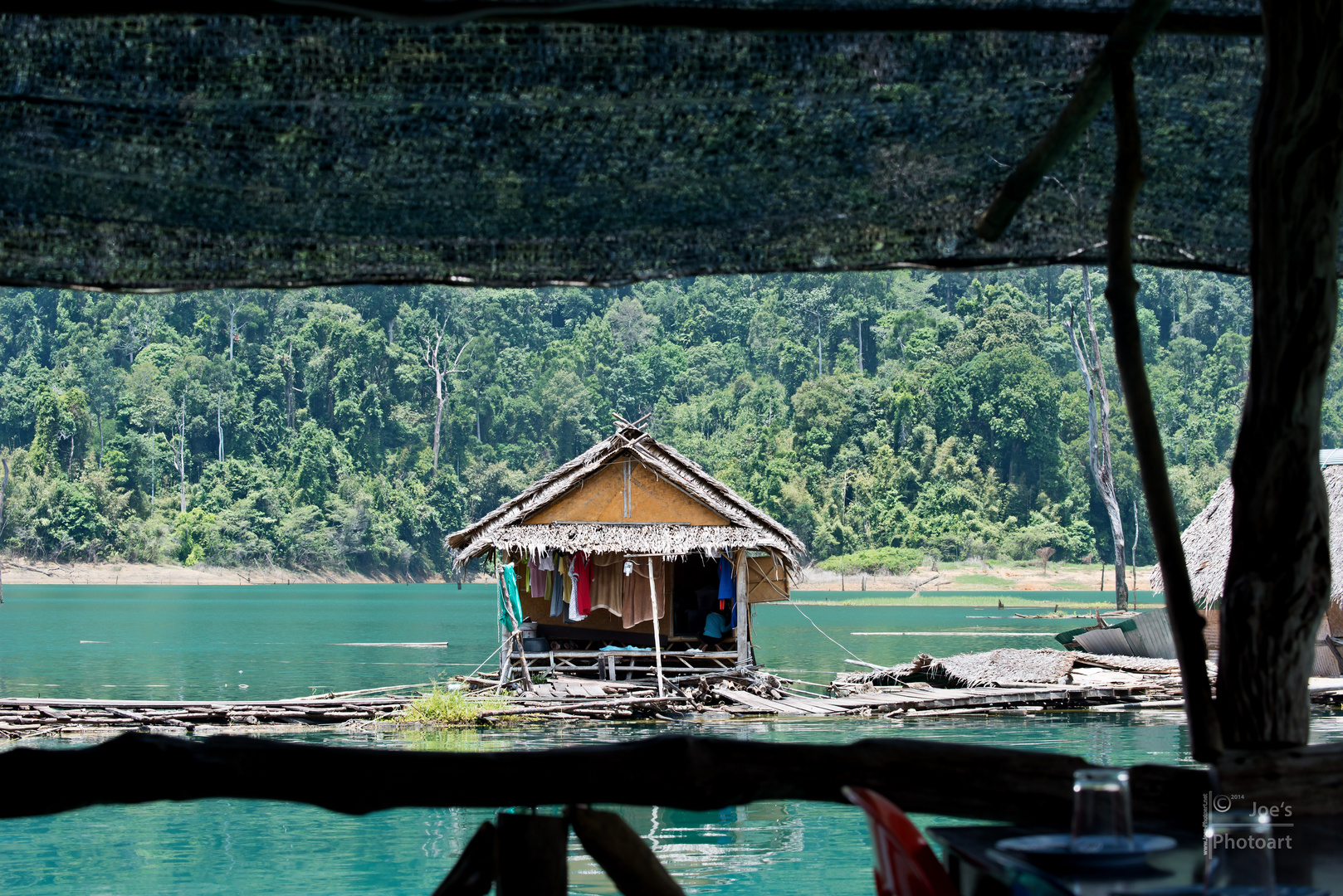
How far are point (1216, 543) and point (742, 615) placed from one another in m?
5.82

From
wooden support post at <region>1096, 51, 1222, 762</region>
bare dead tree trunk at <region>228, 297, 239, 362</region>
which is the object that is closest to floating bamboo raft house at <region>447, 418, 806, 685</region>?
wooden support post at <region>1096, 51, 1222, 762</region>

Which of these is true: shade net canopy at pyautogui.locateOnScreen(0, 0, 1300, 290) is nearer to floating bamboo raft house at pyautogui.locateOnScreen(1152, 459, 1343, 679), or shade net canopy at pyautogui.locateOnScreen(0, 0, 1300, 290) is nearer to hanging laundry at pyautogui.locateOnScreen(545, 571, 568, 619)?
hanging laundry at pyautogui.locateOnScreen(545, 571, 568, 619)

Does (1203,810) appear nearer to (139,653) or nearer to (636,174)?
(636,174)

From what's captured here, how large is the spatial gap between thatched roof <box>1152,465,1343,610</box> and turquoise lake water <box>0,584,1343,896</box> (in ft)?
5.60

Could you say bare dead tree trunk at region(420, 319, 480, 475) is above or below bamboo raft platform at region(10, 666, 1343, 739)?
above

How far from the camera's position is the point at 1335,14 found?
2270mm

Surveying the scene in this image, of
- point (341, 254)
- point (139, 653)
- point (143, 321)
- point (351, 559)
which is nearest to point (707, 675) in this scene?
point (341, 254)

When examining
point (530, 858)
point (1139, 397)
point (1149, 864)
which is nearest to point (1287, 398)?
point (1139, 397)

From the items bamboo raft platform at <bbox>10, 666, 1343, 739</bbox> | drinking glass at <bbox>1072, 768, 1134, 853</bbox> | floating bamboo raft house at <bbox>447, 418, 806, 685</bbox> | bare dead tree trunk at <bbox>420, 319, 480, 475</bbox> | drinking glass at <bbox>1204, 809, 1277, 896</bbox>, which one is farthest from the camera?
bare dead tree trunk at <bbox>420, 319, 480, 475</bbox>

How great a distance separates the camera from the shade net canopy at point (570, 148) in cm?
245

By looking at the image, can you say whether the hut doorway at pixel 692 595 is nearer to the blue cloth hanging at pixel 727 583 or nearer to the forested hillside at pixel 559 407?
the blue cloth hanging at pixel 727 583

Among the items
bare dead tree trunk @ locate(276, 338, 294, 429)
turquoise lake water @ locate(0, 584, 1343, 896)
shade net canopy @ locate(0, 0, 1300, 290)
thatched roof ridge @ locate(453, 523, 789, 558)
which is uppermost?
bare dead tree trunk @ locate(276, 338, 294, 429)

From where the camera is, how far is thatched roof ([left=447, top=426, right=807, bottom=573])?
1305cm

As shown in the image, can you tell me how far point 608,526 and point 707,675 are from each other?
70.9 inches
